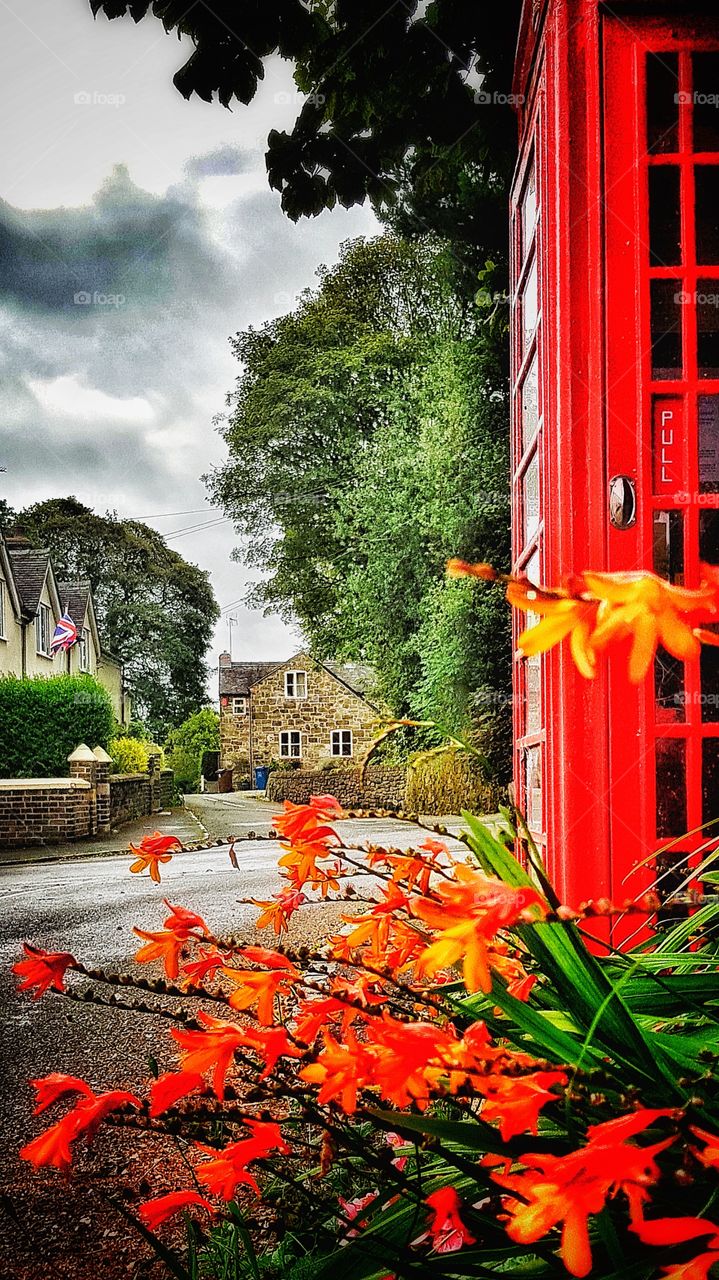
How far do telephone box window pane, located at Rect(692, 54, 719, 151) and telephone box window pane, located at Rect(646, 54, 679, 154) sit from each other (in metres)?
0.05

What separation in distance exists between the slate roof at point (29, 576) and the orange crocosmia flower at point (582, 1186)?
70.3 feet

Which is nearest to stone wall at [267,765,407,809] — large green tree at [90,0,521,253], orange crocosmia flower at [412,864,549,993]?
large green tree at [90,0,521,253]

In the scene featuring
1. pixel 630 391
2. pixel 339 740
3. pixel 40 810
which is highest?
pixel 630 391

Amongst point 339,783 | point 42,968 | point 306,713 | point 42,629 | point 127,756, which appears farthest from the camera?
point 306,713

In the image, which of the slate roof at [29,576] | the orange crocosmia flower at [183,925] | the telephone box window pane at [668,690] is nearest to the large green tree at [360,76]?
the telephone box window pane at [668,690]

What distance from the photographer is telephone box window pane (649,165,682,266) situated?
84.7 inches

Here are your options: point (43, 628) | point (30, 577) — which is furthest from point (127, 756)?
point (30, 577)

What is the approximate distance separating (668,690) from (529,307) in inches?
52.8

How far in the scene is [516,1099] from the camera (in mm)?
622

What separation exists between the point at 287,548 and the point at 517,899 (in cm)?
1494

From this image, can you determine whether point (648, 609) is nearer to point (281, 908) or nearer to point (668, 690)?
point (281, 908)

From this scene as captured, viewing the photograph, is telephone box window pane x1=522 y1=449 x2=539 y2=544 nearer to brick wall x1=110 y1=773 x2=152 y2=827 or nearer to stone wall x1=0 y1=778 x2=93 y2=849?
stone wall x1=0 y1=778 x2=93 y2=849

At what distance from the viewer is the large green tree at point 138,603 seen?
32906 millimetres

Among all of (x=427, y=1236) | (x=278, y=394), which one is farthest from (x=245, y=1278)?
(x=278, y=394)
